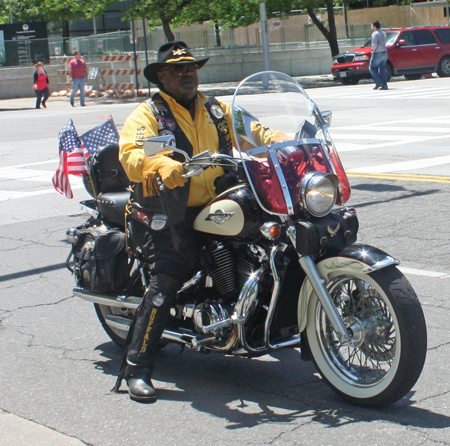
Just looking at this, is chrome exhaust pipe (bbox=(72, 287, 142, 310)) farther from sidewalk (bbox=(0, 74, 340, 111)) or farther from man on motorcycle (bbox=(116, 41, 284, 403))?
sidewalk (bbox=(0, 74, 340, 111))

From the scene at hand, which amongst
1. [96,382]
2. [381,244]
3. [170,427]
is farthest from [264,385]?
[381,244]

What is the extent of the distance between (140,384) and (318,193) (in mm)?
1349

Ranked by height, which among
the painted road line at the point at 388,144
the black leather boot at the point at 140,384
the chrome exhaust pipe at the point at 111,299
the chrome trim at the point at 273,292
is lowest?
the black leather boot at the point at 140,384

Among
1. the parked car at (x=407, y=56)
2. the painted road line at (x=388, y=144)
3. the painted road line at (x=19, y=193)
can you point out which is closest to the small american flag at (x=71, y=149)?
the painted road line at (x=19, y=193)

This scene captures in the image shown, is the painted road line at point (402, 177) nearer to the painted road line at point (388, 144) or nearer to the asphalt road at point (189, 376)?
the asphalt road at point (189, 376)

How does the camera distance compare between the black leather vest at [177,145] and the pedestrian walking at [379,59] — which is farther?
the pedestrian walking at [379,59]

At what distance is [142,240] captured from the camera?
4.03m

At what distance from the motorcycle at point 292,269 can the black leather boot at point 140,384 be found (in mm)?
235

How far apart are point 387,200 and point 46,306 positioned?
4.37m

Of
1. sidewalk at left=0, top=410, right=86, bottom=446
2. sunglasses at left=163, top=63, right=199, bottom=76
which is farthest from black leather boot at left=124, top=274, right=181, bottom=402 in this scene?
sunglasses at left=163, top=63, right=199, bottom=76

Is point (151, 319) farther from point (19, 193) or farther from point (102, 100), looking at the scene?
point (102, 100)

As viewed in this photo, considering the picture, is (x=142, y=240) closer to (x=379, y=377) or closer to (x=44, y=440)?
(x=44, y=440)

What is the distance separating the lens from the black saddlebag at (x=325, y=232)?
11.3 ft

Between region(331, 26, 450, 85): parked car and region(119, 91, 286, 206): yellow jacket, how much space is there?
25912 millimetres
